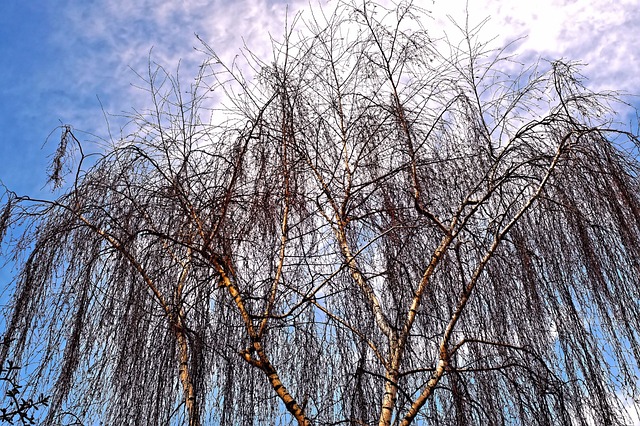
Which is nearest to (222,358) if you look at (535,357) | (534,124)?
(535,357)

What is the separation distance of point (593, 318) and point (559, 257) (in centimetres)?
36

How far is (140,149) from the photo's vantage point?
3.66 m

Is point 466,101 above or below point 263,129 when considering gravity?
above

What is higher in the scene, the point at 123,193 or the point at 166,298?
the point at 123,193

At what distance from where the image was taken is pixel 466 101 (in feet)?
12.4

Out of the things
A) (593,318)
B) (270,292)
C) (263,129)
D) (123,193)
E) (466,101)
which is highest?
(466,101)

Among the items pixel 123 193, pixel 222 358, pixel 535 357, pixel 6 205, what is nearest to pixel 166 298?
pixel 222 358

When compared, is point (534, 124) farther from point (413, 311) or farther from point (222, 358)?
point (222, 358)

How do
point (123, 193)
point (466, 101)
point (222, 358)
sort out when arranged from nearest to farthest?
point (222, 358) → point (123, 193) → point (466, 101)

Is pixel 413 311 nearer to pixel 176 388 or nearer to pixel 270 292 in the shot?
pixel 270 292

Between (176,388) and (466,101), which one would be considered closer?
(176,388)

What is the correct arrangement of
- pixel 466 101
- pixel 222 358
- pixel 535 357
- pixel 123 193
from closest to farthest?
pixel 535 357 < pixel 222 358 < pixel 123 193 < pixel 466 101

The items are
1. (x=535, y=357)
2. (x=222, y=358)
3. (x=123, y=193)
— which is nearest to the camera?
(x=535, y=357)

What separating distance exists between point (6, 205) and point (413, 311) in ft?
8.21
